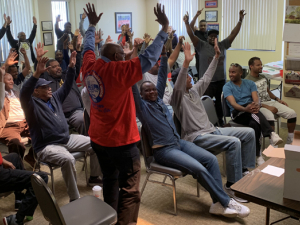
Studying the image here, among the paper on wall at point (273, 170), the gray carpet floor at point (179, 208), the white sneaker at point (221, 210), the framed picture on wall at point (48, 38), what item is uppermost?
the framed picture on wall at point (48, 38)

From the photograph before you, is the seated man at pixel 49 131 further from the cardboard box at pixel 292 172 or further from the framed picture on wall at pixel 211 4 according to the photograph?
the framed picture on wall at pixel 211 4

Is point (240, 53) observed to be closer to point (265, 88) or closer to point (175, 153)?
point (265, 88)

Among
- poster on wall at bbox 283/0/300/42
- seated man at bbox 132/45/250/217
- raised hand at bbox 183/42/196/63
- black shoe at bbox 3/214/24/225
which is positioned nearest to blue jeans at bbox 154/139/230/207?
seated man at bbox 132/45/250/217

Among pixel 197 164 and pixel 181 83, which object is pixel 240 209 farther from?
pixel 181 83

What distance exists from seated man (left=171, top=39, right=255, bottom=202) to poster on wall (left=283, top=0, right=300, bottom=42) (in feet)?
6.23

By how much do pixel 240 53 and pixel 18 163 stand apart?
23.1 feet

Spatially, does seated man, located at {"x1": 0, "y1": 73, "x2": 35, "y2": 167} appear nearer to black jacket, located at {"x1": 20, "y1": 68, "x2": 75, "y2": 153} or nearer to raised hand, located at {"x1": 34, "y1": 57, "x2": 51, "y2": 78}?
black jacket, located at {"x1": 20, "y1": 68, "x2": 75, "y2": 153}

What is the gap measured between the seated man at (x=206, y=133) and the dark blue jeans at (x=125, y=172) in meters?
1.05

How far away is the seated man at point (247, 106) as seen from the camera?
Answer: 12.8 feet

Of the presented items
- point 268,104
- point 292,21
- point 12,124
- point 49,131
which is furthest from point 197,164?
point 292,21

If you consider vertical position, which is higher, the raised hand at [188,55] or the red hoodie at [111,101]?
the raised hand at [188,55]

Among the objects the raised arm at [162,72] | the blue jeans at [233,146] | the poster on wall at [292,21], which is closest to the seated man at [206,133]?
the blue jeans at [233,146]

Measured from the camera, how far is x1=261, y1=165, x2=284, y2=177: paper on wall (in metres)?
2.18

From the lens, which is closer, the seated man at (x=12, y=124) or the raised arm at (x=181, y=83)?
the raised arm at (x=181, y=83)
